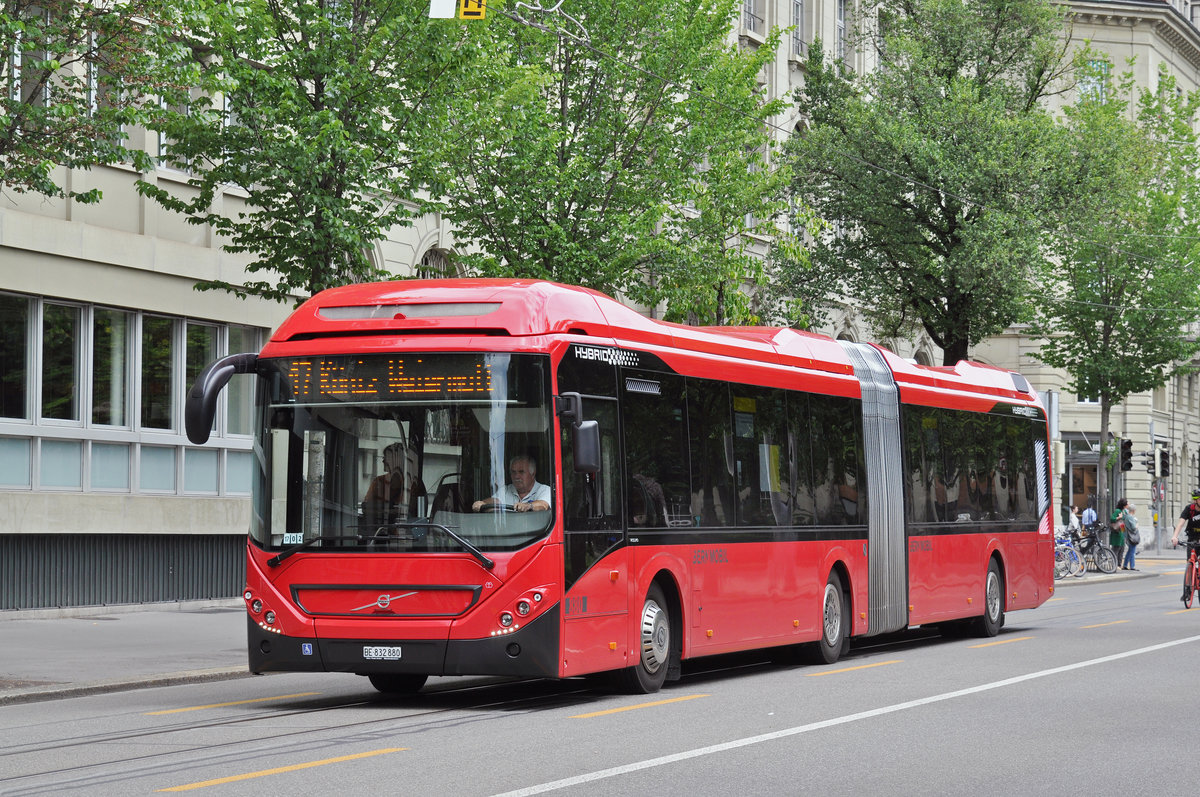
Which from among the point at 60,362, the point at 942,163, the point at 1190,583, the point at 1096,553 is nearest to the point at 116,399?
the point at 60,362

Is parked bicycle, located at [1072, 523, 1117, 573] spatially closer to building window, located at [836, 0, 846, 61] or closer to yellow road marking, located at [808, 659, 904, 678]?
building window, located at [836, 0, 846, 61]

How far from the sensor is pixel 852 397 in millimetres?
17734

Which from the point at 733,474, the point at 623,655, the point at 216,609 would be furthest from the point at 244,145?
the point at 216,609

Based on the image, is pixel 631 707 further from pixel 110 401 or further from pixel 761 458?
pixel 110 401

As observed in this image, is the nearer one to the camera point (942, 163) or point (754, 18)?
point (942, 163)

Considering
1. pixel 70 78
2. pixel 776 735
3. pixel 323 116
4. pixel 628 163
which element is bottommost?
pixel 776 735

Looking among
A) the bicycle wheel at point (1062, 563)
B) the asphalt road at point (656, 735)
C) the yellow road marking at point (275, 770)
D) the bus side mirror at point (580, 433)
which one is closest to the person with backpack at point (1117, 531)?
the bicycle wheel at point (1062, 563)

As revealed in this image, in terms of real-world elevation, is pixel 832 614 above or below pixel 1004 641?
above

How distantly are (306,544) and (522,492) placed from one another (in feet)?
5.26

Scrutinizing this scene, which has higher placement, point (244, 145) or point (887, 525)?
point (244, 145)

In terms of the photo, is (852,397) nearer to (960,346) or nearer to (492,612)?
(492,612)

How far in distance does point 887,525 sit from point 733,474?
386 cm

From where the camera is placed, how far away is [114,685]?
14578mm

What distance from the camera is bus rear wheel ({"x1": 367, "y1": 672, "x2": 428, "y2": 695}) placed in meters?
13.6
